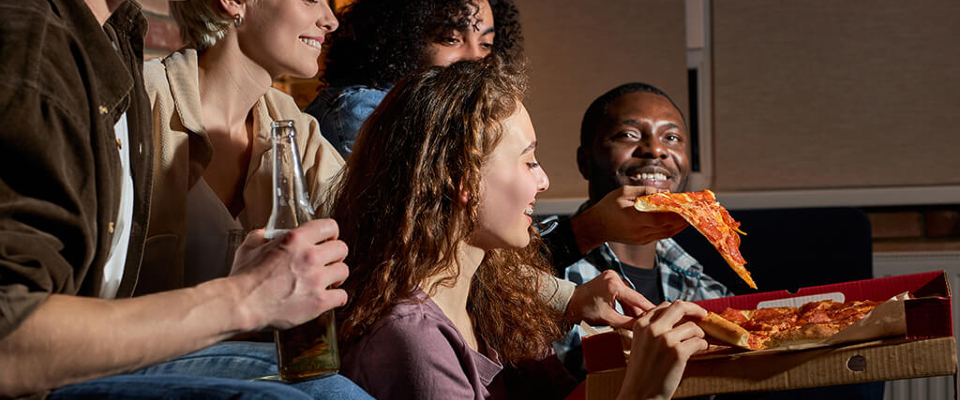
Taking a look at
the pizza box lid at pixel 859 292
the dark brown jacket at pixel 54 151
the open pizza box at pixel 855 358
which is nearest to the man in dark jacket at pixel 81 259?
the dark brown jacket at pixel 54 151

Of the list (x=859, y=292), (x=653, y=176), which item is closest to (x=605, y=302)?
(x=859, y=292)

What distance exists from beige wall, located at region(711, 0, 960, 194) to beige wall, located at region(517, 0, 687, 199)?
0.55 feet

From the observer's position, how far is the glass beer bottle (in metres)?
1.07

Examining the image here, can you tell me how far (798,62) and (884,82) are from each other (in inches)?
11.2

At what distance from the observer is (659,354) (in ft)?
3.98

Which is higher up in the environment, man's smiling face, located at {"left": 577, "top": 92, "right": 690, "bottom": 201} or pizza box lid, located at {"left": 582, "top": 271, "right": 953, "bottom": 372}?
man's smiling face, located at {"left": 577, "top": 92, "right": 690, "bottom": 201}

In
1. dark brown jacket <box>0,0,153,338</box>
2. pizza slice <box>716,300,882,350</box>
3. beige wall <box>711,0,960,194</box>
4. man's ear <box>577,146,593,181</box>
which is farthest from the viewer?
beige wall <box>711,0,960,194</box>

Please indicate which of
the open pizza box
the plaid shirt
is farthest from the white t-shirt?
the plaid shirt

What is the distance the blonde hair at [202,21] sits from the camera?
5.20ft

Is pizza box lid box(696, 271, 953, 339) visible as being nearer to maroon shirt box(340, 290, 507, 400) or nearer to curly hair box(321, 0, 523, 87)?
maroon shirt box(340, 290, 507, 400)

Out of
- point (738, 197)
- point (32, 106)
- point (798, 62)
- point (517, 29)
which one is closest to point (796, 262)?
point (738, 197)

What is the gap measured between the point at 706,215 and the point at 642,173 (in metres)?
0.37

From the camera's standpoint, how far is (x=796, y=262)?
2416 mm

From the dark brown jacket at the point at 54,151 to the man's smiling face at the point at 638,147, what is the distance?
1432mm
